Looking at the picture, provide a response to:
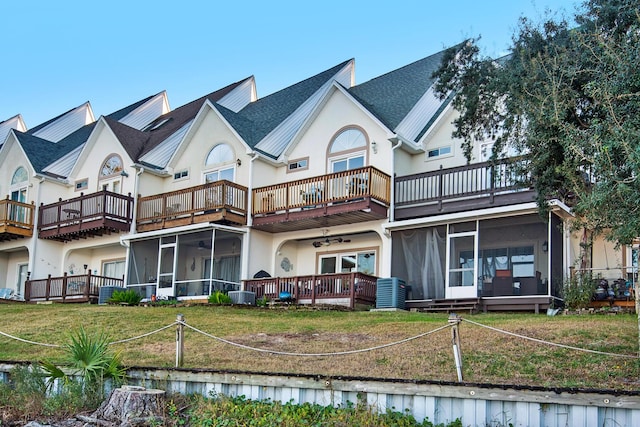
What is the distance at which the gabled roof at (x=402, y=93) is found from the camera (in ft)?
84.1

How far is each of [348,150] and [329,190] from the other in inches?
95.3

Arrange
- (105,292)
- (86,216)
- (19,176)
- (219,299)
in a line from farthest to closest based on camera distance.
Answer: (19,176), (86,216), (105,292), (219,299)

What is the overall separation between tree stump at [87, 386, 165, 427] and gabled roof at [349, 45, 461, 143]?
52.3 feet

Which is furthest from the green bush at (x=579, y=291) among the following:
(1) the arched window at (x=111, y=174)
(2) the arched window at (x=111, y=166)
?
(2) the arched window at (x=111, y=166)

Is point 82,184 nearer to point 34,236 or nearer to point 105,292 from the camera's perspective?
point 34,236

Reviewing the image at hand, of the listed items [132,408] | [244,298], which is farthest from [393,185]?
[132,408]

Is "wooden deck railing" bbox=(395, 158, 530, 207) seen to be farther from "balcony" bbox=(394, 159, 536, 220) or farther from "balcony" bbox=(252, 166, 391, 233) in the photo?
"balcony" bbox=(252, 166, 391, 233)

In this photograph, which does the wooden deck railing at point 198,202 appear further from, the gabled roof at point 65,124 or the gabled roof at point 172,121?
the gabled roof at point 65,124

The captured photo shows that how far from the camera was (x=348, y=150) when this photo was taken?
84.7ft

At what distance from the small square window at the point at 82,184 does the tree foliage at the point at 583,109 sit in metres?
22.8

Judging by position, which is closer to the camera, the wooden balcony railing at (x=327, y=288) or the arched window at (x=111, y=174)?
the wooden balcony railing at (x=327, y=288)

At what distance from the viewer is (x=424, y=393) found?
28.5 feet

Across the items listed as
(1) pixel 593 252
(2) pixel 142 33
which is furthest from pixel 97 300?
(1) pixel 593 252

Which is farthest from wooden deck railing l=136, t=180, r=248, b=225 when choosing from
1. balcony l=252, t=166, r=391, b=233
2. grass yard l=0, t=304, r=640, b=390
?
grass yard l=0, t=304, r=640, b=390
